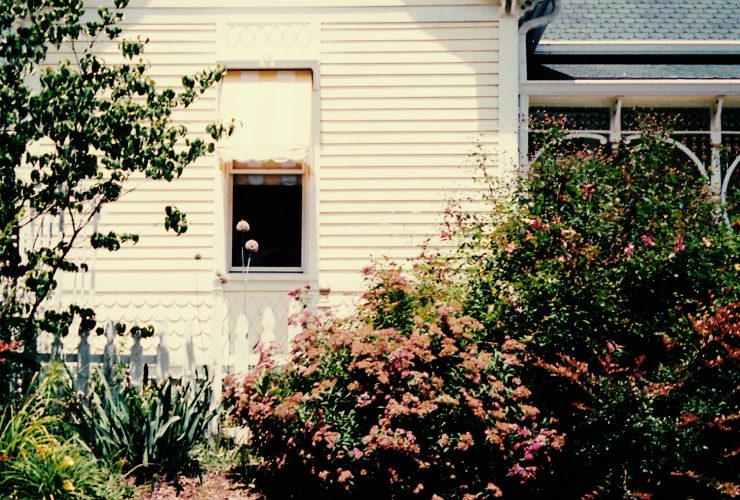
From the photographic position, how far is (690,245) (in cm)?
570

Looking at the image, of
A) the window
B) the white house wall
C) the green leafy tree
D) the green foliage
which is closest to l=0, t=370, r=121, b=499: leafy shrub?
the green foliage

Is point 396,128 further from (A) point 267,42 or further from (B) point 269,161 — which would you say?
(A) point 267,42

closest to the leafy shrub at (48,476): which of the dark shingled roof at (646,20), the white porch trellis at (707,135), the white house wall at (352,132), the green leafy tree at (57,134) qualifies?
the green leafy tree at (57,134)

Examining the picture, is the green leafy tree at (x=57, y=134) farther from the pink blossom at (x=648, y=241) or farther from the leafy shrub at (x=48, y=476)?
the pink blossom at (x=648, y=241)

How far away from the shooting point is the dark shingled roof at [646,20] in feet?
37.0

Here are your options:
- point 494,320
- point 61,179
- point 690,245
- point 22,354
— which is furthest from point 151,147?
point 690,245

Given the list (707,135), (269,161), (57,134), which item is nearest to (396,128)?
(269,161)

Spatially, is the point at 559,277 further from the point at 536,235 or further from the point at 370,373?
the point at 370,373

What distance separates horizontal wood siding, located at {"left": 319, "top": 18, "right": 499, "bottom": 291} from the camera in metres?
9.51

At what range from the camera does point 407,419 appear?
5.55m

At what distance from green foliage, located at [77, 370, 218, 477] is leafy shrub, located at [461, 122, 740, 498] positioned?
2.34 m

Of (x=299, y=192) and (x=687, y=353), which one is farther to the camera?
(x=299, y=192)

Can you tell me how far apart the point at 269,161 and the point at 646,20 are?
228 inches

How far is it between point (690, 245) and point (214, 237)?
5.49 metres
